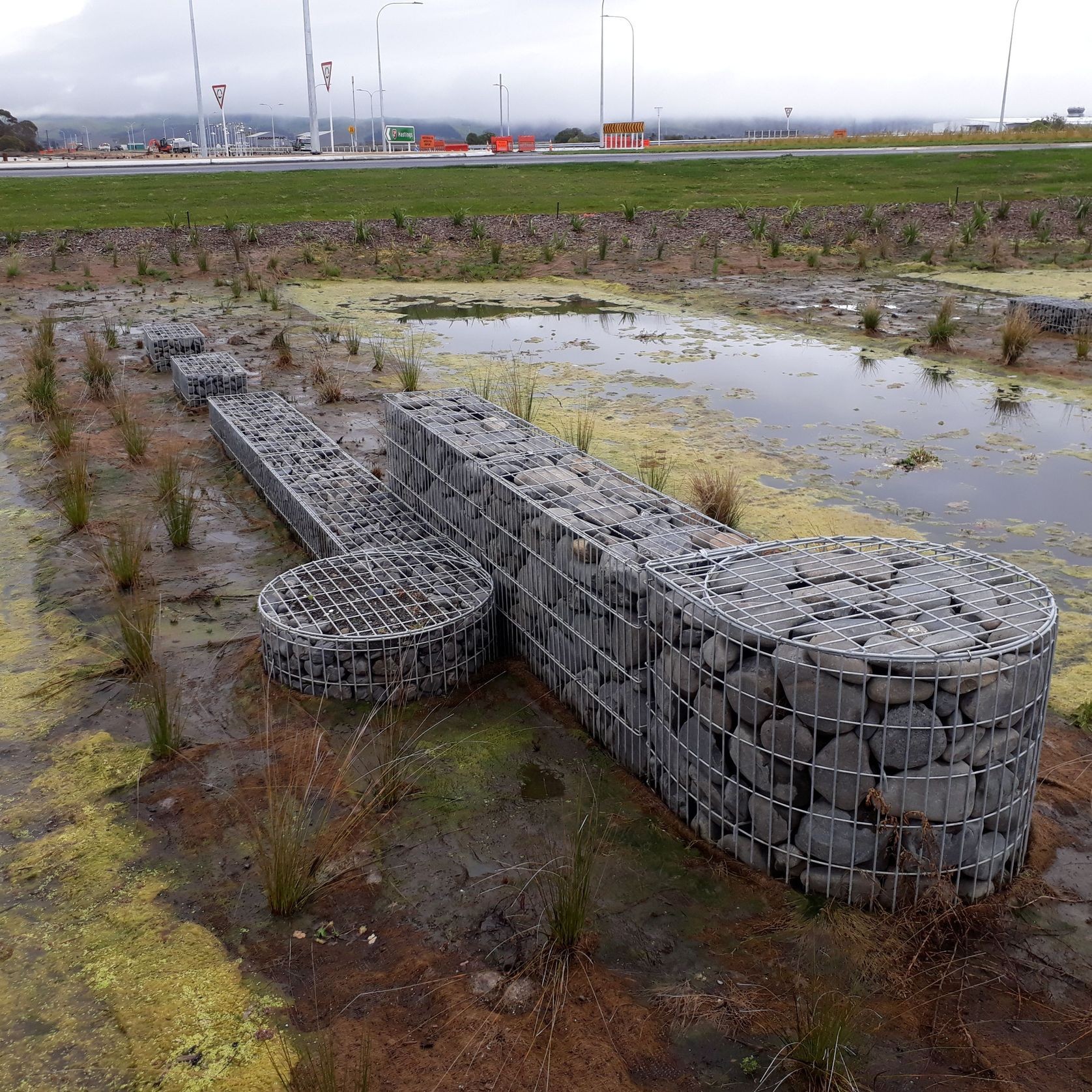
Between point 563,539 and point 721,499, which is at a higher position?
point 563,539

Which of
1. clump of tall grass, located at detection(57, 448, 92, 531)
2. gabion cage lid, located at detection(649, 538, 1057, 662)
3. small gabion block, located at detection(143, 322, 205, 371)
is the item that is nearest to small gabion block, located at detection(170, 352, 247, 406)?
small gabion block, located at detection(143, 322, 205, 371)

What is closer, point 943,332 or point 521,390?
point 521,390

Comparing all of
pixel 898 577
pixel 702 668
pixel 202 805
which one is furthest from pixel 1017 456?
pixel 202 805

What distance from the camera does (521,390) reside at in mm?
9914

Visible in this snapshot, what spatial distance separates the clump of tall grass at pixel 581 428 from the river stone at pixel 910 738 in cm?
444

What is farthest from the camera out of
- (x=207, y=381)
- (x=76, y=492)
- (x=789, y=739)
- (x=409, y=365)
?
(x=409, y=365)

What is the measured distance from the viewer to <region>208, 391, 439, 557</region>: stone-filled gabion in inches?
232

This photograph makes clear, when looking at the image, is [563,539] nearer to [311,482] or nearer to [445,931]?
[445,931]

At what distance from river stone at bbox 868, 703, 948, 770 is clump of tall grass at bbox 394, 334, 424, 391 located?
7.27m

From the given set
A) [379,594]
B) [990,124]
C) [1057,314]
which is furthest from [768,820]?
[990,124]

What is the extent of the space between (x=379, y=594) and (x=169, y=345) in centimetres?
752

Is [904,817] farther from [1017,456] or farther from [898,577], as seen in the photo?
[1017,456]

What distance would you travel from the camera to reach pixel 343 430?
352 inches

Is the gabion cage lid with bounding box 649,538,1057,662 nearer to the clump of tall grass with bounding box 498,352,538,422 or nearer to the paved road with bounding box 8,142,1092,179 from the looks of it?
the clump of tall grass with bounding box 498,352,538,422
